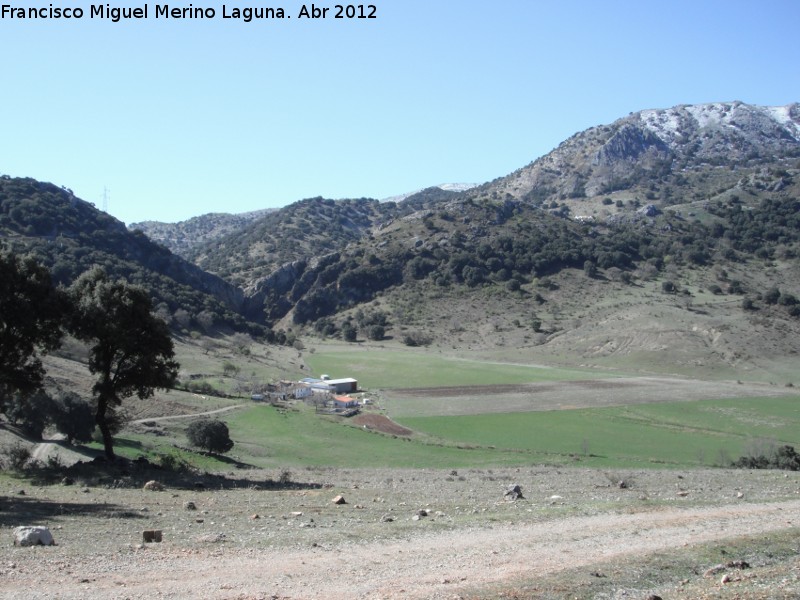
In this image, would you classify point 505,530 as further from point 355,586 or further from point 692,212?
point 692,212

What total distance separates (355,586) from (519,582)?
239 cm

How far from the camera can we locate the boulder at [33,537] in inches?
440

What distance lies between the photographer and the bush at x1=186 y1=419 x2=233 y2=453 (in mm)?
34281

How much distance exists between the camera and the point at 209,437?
3438cm

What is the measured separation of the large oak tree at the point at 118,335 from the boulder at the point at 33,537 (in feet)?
45.8

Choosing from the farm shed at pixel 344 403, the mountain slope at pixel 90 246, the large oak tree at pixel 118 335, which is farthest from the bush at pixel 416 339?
the large oak tree at pixel 118 335

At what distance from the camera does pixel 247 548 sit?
11.6m

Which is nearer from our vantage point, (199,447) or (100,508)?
(100,508)

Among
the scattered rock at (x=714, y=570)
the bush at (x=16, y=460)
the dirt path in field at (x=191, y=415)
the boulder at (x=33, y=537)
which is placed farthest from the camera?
the dirt path in field at (x=191, y=415)

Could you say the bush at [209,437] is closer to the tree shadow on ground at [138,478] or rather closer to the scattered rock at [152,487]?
the tree shadow on ground at [138,478]

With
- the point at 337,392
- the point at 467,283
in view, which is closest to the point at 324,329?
the point at 467,283

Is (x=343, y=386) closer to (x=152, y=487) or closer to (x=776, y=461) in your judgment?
(x=776, y=461)

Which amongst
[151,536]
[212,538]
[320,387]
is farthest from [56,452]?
[320,387]

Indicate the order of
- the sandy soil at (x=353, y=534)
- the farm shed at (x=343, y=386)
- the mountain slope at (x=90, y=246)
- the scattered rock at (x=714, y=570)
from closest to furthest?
the sandy soil at (x=353, y=534)
the scattered rock at (x=714, y=570)
the farm shed at (x=343, y=386)
the mountain slope at (x=90, y=246)
